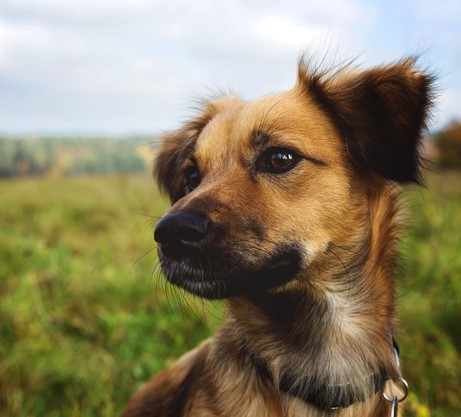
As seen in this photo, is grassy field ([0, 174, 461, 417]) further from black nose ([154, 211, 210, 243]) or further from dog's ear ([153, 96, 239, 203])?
black nose ([154, 211, 210, 243])

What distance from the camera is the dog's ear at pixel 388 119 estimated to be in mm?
2525

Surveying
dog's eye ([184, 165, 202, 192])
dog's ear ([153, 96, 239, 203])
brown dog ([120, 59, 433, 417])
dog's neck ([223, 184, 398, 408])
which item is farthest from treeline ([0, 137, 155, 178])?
dog's neck ([223, 184, 398, 408])

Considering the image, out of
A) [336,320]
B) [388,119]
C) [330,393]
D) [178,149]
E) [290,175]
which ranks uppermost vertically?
[388,119]

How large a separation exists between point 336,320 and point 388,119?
0.93 meters

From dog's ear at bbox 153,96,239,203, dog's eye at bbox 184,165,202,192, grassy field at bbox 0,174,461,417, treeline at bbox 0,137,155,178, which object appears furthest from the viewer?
treeline at bbox 0,137,155,178

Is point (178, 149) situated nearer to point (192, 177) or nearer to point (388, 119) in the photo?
point (192, 177)

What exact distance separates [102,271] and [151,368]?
1.77 metres

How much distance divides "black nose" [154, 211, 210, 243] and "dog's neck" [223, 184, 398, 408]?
55 centimetres

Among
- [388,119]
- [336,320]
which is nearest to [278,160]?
[388,119]

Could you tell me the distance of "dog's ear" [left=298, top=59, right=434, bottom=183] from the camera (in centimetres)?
253

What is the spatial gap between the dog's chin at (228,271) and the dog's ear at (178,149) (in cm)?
107

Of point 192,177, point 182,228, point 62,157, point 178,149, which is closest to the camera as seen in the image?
point 182,228

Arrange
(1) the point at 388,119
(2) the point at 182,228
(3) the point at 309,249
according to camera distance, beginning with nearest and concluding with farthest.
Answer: (2) the point at 182,228
(3) the point at 309,249
(1) the point at 388,119

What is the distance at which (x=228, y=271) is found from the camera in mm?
2227
